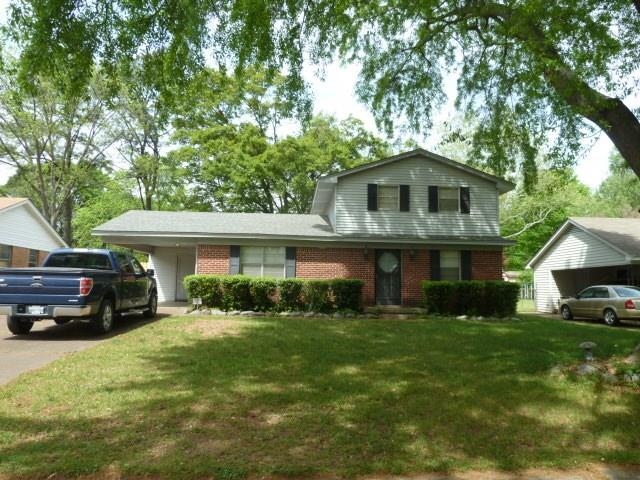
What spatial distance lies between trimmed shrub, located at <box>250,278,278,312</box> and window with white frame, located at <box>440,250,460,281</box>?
23.2ft

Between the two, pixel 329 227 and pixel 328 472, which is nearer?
pixel 328 472

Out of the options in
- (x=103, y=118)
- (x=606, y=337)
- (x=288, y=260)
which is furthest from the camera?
(x=103, y=118)

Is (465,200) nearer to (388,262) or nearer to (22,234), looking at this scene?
(388,262)

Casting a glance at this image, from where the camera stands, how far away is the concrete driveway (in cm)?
751

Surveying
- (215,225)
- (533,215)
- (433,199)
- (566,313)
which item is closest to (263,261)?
(215,225)

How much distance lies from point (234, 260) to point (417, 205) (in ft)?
24.6

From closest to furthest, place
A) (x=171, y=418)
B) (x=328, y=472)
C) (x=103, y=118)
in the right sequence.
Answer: (x=328, y=472) → (x=171, y=418) → (x=103, y=118)

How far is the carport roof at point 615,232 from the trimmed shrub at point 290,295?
12889 millimetres

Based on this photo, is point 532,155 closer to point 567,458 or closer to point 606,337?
point 606,337

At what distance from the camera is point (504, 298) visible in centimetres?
1619

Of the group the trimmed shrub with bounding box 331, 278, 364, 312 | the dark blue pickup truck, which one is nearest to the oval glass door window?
the trimmed shrub with bounding box 331, 278, 364, 312

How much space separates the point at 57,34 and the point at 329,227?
45.9 ft

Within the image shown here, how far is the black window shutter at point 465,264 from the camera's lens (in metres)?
18.5

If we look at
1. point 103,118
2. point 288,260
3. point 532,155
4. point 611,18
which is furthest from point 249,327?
point 103,118
